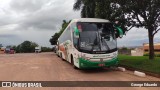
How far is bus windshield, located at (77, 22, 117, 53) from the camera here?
16000 mm

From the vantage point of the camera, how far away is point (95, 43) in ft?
53.1

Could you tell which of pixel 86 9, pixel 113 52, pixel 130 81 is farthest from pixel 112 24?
pixel 86 9

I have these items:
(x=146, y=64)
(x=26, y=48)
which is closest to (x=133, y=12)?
(x=146, y=64)

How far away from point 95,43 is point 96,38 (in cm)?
35

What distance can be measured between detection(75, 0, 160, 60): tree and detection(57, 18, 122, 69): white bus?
82.9 inches

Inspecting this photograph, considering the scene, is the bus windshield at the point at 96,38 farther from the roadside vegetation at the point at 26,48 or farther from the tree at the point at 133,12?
the roadside vegetation at the point at 26,48

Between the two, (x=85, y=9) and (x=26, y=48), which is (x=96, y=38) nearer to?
(x=85, y=9)

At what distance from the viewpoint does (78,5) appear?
38781mm

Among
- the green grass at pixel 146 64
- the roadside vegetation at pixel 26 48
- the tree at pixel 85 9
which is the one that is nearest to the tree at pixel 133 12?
the green grass at pixel 146 64

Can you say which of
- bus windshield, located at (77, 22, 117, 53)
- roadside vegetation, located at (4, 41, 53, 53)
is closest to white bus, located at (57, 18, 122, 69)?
bus windshield, located at (77, 22, 117, 53)

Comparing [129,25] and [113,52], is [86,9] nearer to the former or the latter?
[129,25]

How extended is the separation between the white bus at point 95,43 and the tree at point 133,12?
6.91 feet

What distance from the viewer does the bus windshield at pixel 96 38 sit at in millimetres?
16000

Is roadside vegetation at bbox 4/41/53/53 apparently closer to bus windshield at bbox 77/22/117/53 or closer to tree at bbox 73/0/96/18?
tree at bbox 73/0/96/18
